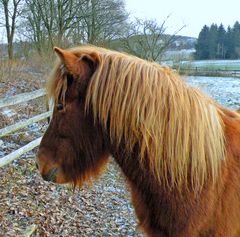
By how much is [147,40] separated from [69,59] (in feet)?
61.3

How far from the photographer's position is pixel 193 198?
192 centimetres

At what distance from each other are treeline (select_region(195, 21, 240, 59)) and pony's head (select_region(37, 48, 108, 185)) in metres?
53.6

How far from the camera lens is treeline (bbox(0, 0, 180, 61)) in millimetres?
18172

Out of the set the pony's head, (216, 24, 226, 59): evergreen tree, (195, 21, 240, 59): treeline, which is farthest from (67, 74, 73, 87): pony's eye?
(216, 24, 226, 59): evergreen tree

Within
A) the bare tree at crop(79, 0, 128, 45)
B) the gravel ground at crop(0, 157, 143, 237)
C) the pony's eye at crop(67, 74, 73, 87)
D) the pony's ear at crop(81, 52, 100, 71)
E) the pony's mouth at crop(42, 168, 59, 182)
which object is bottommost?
the gravel ground at crop(0, 157, 143, 237)

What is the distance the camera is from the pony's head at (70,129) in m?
1.82

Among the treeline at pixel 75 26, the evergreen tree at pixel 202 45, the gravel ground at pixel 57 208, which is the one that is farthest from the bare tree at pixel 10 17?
the evergreen tree at pixel 202 45

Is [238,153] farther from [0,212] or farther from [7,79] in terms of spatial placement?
[7,79]

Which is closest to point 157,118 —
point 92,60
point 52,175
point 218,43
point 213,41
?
point 92,60

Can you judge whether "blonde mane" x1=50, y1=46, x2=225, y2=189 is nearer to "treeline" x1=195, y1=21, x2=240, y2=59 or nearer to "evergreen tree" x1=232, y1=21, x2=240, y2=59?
"treeline" x1=195, y1=21, x2=240, y2=59

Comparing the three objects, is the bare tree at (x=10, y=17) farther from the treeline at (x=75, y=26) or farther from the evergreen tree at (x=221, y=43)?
the evergreen tree at (x=221, y=43)

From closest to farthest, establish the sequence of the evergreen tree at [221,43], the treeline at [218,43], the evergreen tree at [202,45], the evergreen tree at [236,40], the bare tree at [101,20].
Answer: the bare tree at [101,20] < the evergreen tree at [202,45] < the evergreen tree at [236,40] < the treeline at [218,43] < the evergreen tree at [221,43]

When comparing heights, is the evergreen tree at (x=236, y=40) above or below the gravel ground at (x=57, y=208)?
above

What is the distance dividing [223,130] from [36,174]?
13.5ft
